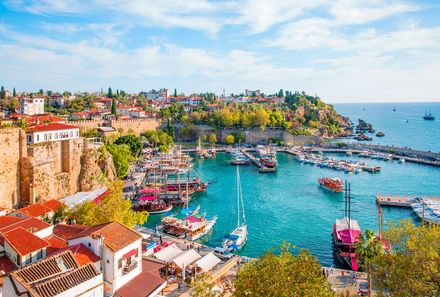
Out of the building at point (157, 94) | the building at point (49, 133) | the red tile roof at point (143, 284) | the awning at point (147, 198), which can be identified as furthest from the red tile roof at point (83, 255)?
the building at point (157, 94)

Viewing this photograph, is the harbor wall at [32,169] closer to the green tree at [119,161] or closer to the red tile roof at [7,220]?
the red tile roof at [7,220]

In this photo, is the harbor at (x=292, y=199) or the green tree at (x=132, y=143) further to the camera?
the green tree at (x=132, y=143)

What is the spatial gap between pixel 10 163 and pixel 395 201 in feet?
105

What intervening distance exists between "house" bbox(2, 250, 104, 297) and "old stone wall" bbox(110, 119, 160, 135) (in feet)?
175

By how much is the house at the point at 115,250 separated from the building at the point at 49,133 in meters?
15.8

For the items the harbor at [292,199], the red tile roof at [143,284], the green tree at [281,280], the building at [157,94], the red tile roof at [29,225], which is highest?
Result: the building at [157,94]

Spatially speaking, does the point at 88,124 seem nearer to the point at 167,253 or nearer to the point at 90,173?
the point at 90,173

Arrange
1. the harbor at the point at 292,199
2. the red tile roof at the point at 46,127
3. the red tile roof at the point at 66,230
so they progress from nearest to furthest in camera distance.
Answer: the red tile roof at the point at 66,230 → the harbor at the point at 292,199 → the red tile roof at the point at 46,127

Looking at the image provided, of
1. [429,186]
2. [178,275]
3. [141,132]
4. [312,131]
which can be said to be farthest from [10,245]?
[312,131]

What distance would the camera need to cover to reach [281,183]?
43.9 m

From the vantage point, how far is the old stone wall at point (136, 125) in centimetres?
6412

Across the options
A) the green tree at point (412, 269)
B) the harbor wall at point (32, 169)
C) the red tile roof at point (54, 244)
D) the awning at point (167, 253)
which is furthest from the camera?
the harbor wall at point (32, 169)

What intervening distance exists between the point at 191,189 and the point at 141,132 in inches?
1371

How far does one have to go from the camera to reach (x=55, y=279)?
10609mm
